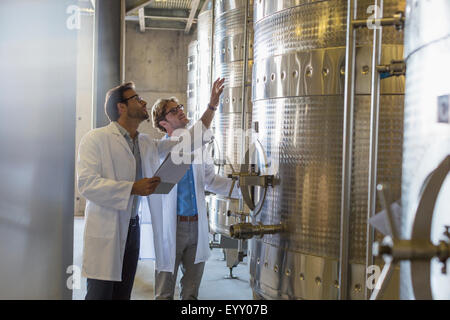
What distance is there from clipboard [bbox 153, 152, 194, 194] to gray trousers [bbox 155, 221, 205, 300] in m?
0.52

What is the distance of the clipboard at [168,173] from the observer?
2.37 m

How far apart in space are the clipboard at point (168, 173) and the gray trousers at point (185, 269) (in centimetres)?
52

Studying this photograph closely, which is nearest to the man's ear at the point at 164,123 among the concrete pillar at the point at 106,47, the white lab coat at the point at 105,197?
the white lab coat at the point at 105,197

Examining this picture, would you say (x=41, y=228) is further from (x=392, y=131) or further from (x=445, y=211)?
(x=445, y=211)

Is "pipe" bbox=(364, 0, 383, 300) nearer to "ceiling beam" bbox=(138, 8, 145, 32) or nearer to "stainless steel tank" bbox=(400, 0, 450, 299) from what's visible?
"stainless steel tank" bbox=(400, 0, 450, 299)

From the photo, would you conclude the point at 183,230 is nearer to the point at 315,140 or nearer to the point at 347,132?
the point at 315,140

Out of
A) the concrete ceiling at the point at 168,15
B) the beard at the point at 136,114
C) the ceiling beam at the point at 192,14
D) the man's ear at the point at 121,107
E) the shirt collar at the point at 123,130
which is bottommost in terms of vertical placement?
the shirt collar at the point at 123,130

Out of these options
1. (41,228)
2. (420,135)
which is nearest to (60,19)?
(41,228)

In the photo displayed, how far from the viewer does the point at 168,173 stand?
95.0 inches

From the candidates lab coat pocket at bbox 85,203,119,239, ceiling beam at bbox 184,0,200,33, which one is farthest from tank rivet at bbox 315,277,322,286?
ceiling beam at bbox 184,0,200,33

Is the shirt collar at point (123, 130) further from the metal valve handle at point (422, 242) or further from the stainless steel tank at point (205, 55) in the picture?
the stainless steel tank at point (205, 55)

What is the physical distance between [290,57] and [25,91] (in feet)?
3.74
